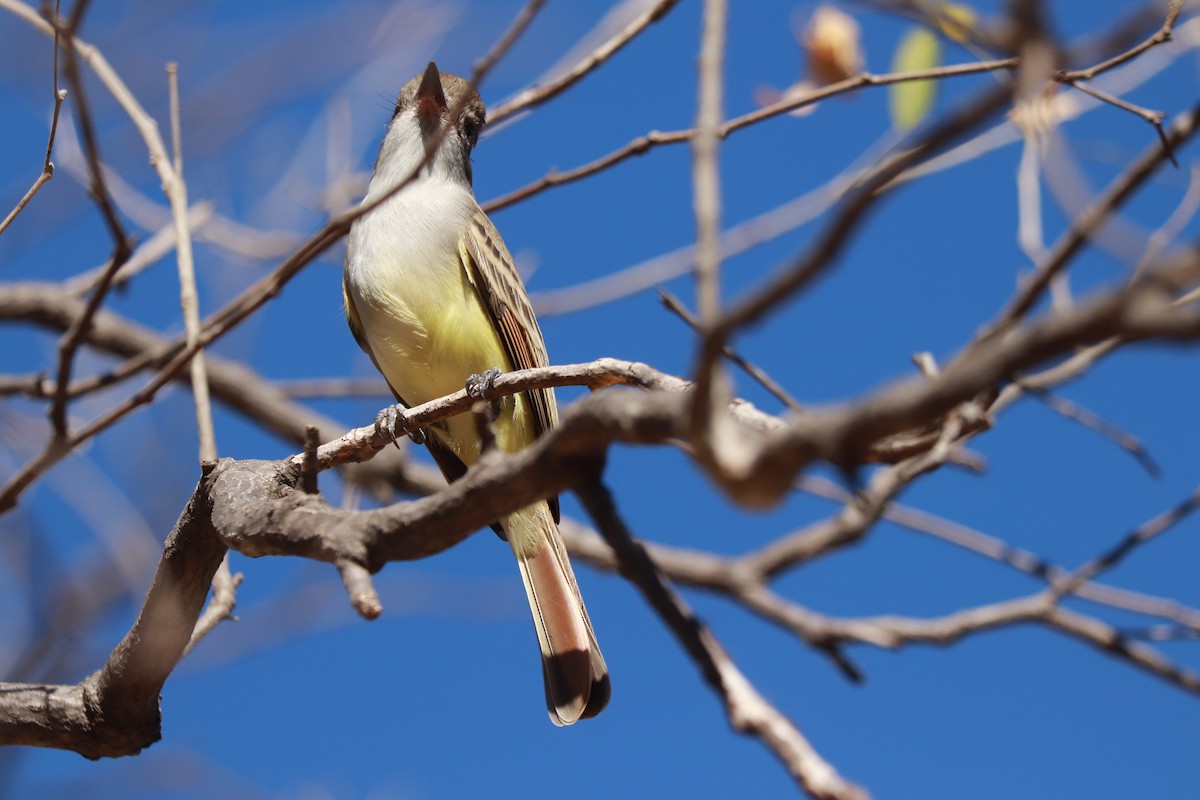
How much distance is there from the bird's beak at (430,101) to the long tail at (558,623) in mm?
1936

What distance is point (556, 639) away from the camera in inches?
157

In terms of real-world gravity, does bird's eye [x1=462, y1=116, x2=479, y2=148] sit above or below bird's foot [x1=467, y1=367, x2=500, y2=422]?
above

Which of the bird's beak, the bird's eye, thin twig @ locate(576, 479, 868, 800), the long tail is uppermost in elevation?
the bird's eye

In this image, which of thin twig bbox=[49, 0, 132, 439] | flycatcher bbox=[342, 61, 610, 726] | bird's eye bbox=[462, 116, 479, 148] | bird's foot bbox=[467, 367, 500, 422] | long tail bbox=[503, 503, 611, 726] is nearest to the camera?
thin twig bbox=[49, 0, 132, 439]

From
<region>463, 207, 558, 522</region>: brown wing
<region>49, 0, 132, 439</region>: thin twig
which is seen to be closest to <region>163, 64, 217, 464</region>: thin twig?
<region>49, 0, 132, 439</region>: thin twig

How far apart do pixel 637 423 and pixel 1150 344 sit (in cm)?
61

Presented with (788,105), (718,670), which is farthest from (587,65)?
(718,670)

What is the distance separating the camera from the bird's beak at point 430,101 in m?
5.31

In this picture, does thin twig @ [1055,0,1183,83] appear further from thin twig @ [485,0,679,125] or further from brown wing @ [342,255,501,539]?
brown wing @ [342,255,501,539]

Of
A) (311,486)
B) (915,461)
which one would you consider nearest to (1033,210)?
(915,461)

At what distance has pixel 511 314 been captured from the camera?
479cm

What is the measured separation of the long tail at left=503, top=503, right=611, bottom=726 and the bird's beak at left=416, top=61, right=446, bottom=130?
1936 mm

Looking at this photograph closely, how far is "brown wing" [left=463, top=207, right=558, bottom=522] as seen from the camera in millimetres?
4758

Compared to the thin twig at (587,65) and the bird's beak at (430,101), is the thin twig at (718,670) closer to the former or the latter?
the thin twig at (587,65)
